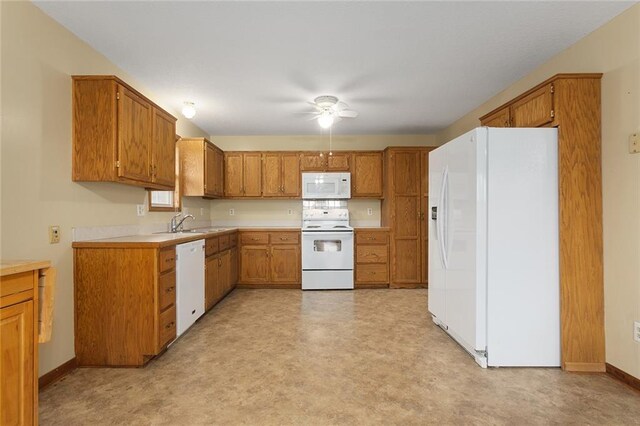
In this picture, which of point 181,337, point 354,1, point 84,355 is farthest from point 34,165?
point 354,1

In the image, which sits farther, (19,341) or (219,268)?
(219,268)

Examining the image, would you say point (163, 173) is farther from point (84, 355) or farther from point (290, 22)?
point (290, 22)

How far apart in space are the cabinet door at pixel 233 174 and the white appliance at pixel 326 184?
1076 mm

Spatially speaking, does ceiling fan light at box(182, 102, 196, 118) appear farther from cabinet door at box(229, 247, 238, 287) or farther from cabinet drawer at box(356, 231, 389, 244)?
cabinet drawer at box(356, 231, 389, 244)

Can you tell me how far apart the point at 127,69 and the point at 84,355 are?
8.21 feet

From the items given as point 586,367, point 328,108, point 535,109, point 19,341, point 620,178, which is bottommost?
point 586,367

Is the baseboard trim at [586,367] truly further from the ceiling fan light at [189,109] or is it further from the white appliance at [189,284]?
the ceiling fan light at [189,109]

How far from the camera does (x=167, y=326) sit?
8.27 feet

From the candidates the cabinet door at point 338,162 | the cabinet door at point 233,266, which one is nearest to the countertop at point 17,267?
the cabinet door at point 233,266

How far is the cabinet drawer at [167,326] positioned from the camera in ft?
7.89

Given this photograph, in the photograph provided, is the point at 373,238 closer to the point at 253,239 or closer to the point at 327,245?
the point at 327,245

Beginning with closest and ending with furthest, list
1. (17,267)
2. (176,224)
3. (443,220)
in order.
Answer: (17,267), (443,220), (176,224)

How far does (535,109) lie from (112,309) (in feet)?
12.0

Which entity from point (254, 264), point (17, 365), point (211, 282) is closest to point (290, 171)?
point (254, 264)
